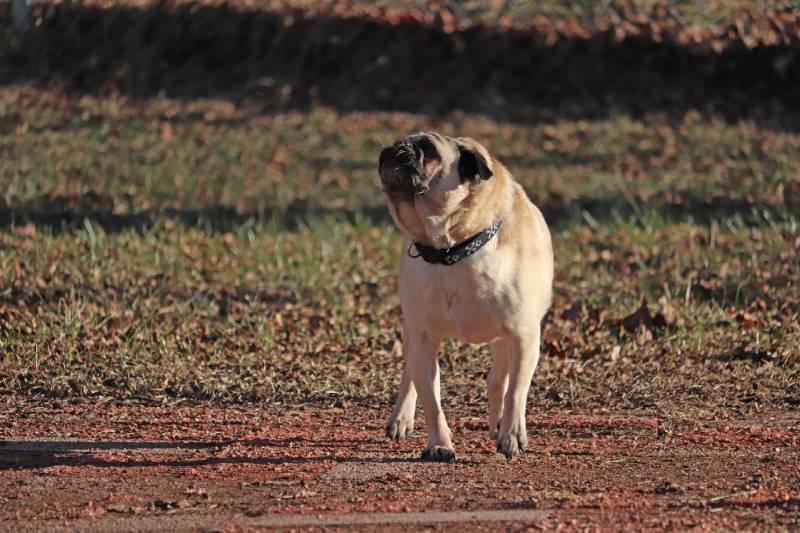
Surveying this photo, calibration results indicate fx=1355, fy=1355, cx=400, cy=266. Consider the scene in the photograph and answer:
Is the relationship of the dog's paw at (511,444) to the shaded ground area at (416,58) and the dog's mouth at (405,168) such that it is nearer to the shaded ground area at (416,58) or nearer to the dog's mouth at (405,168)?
the dog's mouth at (405,168)

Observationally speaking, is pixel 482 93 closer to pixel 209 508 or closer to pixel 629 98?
pixel 629 98

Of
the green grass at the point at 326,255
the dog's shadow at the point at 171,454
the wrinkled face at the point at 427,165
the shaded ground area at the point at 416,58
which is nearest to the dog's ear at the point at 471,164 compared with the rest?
the wrinkled face at the point at 427,165

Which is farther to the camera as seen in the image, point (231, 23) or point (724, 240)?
point (231, 23)

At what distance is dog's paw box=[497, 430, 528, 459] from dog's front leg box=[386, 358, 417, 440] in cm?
62

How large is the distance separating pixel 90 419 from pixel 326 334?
6.36ft

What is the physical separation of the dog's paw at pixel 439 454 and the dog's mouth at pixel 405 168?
1.10 m

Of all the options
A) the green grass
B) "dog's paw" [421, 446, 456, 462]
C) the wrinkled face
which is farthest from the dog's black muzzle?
the green grass

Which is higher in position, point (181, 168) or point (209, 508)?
point (209, 508)

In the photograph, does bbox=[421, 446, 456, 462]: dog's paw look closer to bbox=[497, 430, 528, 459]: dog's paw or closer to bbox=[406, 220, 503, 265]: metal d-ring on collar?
bbox=[497, 430, 528, 459]: dog's paw

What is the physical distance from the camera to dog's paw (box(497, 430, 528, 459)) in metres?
5.47

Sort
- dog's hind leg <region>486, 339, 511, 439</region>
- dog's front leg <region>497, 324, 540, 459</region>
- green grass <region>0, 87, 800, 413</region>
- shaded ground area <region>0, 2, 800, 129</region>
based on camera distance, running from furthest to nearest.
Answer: shaded ground area <region>0, 2, 800, 129</region> → green grass <region>0, 87, 800, 413</region> → dog's hind leg <region>486, 339, 511, 439</region> → dog's front leg <region>497, 324, 540, 459</region>

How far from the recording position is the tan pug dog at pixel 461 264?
5.14 metres

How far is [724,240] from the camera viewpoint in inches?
400

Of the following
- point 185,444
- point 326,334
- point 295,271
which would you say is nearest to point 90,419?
point 185,444
